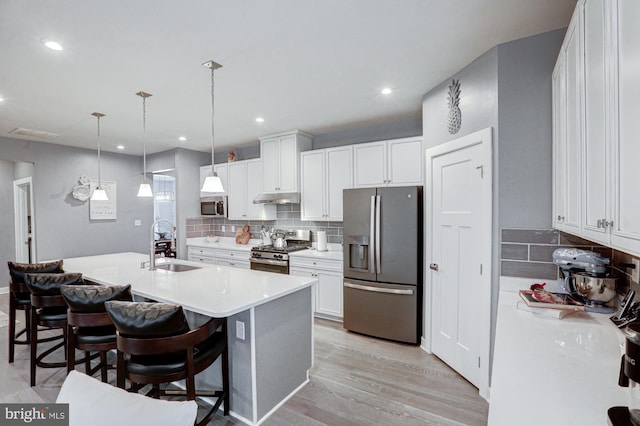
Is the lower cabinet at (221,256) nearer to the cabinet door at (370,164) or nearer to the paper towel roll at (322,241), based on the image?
the paper towel roll at (322,241)

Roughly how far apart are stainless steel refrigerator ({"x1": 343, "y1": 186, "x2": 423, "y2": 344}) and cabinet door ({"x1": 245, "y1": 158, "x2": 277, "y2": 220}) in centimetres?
186

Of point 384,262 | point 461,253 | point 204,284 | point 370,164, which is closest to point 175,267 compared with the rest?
point 204,284

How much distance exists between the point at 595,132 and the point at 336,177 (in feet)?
10.0

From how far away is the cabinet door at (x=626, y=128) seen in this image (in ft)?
2.74

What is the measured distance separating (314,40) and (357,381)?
2.74m

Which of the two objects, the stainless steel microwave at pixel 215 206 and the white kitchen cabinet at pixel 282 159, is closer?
the white kitchen cabinet at pixel 282 159

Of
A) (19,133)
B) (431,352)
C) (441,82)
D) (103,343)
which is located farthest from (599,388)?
(19,133)

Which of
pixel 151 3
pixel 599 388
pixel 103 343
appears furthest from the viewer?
pixel 103 343

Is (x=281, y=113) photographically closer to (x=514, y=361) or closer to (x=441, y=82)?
(x=441, y=82)

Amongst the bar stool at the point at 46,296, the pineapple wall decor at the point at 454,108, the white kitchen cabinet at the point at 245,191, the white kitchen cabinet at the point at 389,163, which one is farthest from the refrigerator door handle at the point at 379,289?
the bar stool at the point at 46,296

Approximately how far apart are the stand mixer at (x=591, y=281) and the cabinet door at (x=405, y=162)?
192 centimetres

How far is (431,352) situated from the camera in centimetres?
296

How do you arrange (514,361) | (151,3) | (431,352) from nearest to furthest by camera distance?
(514,361) → (151,3) → (431,352)

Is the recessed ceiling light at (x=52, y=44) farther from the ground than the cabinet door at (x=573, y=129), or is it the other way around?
the recessed ceiling light at (x=52, y=44)
